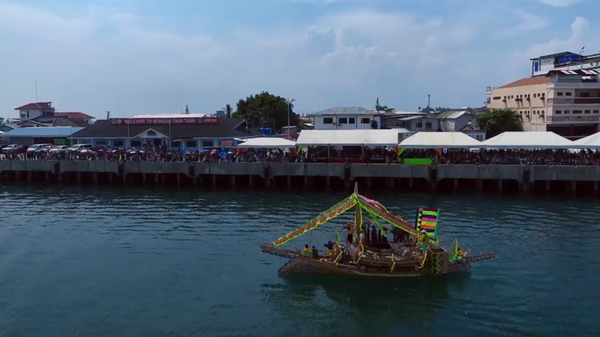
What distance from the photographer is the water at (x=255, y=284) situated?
20016 mm

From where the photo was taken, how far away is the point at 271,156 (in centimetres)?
5228

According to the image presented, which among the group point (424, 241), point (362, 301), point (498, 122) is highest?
point (498, 122)

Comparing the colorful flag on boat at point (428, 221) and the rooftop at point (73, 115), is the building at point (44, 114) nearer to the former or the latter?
the rooftop at point (73, 115)

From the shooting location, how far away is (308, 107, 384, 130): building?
239 feet

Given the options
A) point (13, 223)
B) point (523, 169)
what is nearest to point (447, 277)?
point (523, 169)

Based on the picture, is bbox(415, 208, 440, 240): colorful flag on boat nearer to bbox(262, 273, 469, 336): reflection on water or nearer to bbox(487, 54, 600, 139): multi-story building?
bbox(262, 273, 469, 336): reflection on water

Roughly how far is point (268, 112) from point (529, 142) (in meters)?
55.6

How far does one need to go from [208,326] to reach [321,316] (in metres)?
4.20

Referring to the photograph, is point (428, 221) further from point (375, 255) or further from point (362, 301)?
point (362, 301)

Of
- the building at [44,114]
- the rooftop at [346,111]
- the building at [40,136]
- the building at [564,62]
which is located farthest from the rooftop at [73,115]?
the building at [564,62]

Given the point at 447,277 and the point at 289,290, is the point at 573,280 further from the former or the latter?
the point at 289,290

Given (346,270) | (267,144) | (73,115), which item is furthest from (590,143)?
(73,115)

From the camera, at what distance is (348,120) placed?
7306 cm

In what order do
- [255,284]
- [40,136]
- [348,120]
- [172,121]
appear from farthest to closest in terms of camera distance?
[40,136], [348,120], [172,121], [255,284]
